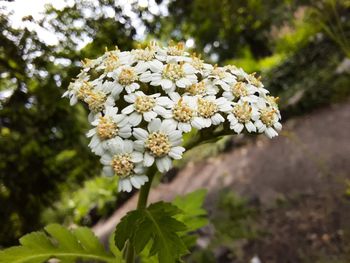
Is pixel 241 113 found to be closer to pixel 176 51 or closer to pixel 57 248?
pixel 176 51

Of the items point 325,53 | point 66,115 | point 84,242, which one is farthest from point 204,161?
point 84,242

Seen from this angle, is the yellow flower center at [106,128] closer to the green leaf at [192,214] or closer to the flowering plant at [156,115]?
the flowering plant at [156,115]

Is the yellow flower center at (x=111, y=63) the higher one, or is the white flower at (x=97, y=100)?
the yellow flower center at (x=111, y=63)

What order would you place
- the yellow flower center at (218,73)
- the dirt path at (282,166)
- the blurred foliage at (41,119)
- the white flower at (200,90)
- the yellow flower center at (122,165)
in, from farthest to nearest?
the dirt path at (282,166), the blurred foliage at (41,119), the yellow flower center at (218,73), the white flower at (200,90), the yellow flower center at (122,165)

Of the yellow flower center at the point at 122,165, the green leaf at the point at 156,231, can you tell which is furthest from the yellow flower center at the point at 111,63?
the green leaf at the point at 156,231

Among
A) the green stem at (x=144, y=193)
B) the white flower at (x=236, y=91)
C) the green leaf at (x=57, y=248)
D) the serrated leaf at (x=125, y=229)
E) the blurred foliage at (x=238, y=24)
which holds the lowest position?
the green leaf at (x=57, y=248)

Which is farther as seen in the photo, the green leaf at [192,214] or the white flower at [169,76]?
the green leaf at [192,214]

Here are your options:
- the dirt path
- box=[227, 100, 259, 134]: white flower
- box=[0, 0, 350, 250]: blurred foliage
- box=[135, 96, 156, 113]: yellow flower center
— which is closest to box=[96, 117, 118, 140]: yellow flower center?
box=[135, 96, 156, 113]: yellow flower center

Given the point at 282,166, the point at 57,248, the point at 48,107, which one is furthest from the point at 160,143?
the point at 282,166
